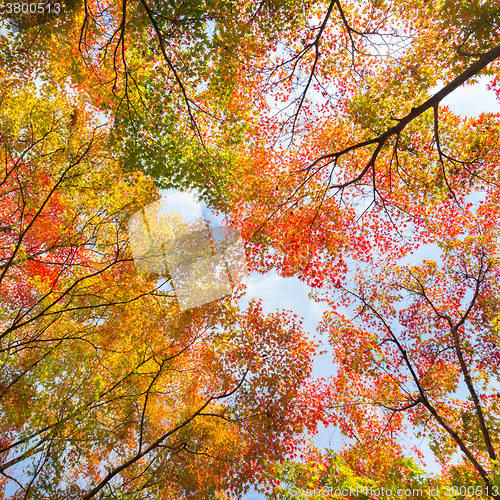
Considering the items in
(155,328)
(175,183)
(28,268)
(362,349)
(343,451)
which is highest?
(28,268)

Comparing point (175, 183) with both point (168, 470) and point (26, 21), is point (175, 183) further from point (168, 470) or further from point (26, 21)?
point (168, 470)

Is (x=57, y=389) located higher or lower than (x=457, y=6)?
lower

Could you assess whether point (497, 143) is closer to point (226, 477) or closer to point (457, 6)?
point (457, 6)

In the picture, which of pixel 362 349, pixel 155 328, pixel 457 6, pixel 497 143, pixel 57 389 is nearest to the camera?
pixel 457 6

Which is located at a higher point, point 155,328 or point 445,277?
point 155,328

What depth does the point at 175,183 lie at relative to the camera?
6703 millimetres

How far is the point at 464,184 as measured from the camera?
297 inches

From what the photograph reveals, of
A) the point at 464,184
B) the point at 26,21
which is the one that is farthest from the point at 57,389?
the point at 464,184

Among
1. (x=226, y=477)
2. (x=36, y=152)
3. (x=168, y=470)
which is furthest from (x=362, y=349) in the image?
(x=36, y=152)

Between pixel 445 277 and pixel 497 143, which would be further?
pixel 445 277

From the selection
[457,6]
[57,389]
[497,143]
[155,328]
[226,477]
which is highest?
[457,6]

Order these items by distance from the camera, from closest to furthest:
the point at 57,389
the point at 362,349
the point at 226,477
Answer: the point at 57,389, the point at 226,477, the point at 362,349

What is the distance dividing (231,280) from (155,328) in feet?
11.6

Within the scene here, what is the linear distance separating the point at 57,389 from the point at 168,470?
4.22 metres
